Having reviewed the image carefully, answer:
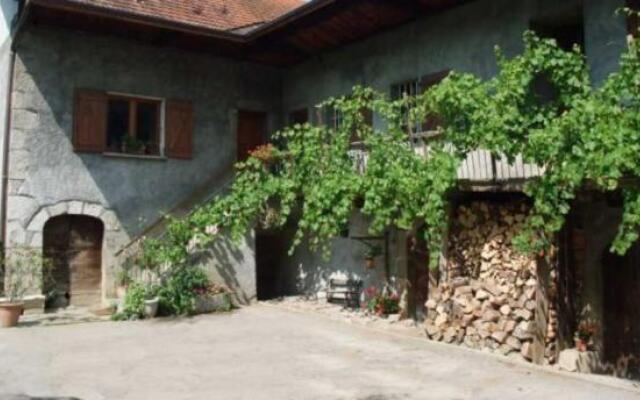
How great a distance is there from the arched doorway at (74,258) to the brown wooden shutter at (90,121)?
4.96 ft

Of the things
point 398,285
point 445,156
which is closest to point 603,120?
point 445,156

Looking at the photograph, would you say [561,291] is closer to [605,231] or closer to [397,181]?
[605,231]

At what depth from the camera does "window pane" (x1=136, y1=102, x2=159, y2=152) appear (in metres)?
13.4

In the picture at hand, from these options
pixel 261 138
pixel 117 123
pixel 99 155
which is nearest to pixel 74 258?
pixel 99 155

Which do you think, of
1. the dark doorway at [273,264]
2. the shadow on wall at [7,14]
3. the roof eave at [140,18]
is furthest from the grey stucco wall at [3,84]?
the dark doorway at [273,264]

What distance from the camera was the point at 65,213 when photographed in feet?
39.6

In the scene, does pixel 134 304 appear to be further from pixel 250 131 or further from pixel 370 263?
pixel 250 131

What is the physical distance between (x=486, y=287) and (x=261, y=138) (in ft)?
27.0

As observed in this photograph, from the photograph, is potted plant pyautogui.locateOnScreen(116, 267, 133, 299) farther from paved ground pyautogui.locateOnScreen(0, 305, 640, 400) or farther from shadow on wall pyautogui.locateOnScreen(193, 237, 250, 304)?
paved ground pyautogui.locateOnScreen(0, 305, 640, 400)

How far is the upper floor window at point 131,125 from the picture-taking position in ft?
40.5

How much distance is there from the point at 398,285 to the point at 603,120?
546 cm

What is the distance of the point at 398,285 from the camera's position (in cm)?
1133

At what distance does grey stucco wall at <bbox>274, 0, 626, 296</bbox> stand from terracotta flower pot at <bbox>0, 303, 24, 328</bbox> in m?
6.00

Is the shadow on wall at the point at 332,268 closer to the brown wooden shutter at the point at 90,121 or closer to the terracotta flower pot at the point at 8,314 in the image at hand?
the brown wooden shutter at the point at 90,121
